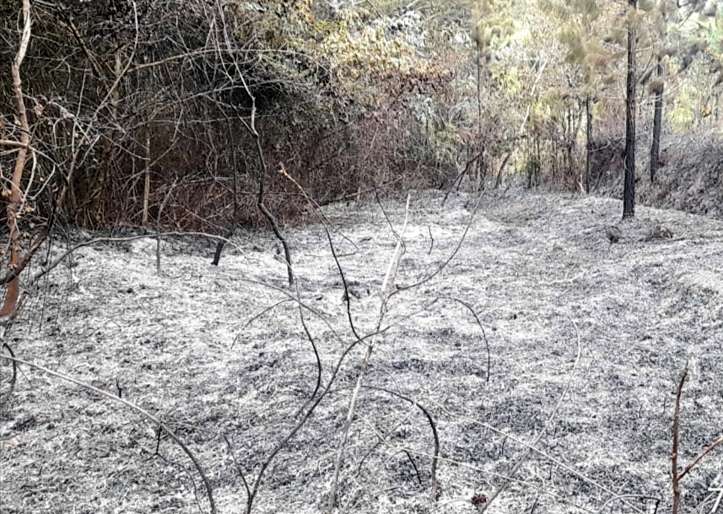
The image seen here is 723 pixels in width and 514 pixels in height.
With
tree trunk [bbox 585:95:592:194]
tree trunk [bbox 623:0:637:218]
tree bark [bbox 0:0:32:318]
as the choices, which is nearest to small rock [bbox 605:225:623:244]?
tree trunk [bbox 623:0:637:218]

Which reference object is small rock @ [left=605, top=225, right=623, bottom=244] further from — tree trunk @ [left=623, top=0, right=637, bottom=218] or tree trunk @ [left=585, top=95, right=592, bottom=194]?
tree trunk @ [left=585, top=95, right=592, bottom=194]

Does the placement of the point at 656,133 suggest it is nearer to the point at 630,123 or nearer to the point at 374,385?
the point at 630,123

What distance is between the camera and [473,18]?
1042cm

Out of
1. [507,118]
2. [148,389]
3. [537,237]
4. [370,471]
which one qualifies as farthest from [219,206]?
[507,118]

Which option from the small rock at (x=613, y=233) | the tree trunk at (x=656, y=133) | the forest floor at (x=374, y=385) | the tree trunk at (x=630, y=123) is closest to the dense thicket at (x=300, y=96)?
the tree trunk at (x=656, y=133)

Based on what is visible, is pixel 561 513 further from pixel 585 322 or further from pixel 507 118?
pixel 507 118

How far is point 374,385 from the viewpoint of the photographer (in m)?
2.12

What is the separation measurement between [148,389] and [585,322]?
1881 millimetres

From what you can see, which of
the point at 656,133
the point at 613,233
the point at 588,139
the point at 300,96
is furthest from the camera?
the point at 588,139

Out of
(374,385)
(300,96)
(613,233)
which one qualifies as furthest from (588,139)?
(374,385)

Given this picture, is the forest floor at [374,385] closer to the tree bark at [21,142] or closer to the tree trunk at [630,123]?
the tree bark at [21,142]

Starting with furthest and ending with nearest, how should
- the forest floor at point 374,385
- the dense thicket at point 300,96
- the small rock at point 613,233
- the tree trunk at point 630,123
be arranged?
the tree trunk at point 630,123
the small rock at point 613,233
the dense thicket at point 300,96
the forest floor at point 374,385

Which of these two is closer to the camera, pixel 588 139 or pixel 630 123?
pixel 630 123

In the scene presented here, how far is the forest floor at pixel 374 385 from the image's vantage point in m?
1.45
